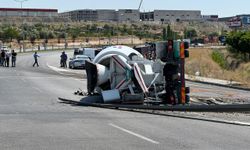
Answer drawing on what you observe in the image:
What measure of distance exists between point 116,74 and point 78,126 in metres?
6.92

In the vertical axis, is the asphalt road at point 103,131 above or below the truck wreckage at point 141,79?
below

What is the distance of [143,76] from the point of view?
1975 centimetres

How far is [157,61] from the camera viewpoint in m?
20.0

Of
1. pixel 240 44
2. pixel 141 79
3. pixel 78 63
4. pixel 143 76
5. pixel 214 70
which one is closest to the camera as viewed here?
pixel 141 79

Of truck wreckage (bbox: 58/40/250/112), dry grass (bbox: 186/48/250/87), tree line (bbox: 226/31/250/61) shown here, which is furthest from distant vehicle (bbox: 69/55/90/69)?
truck wreckage (bbox: 58/40/250/112)

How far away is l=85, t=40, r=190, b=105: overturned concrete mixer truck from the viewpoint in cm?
1911

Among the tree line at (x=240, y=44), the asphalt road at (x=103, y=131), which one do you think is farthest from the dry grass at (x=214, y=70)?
the asphalt road at (x=103, y=131)

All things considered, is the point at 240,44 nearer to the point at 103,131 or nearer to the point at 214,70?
the point at 214,70

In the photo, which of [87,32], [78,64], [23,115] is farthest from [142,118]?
[87,32]

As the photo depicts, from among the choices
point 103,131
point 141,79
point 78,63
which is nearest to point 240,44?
point 78,63

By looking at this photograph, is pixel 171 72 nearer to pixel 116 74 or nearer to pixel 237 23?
pixel 116 74

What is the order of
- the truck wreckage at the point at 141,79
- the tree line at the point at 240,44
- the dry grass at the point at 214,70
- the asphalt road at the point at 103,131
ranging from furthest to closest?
the tree line at the point at 240,44, the dry grass at the point at 214,70, the truck wreckage at the point at 141,79, the asphalt road at the point at 103,131

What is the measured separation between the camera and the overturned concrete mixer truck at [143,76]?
1911 cm

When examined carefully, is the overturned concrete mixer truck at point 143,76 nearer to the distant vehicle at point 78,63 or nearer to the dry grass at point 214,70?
the dry grass at point 214,70
